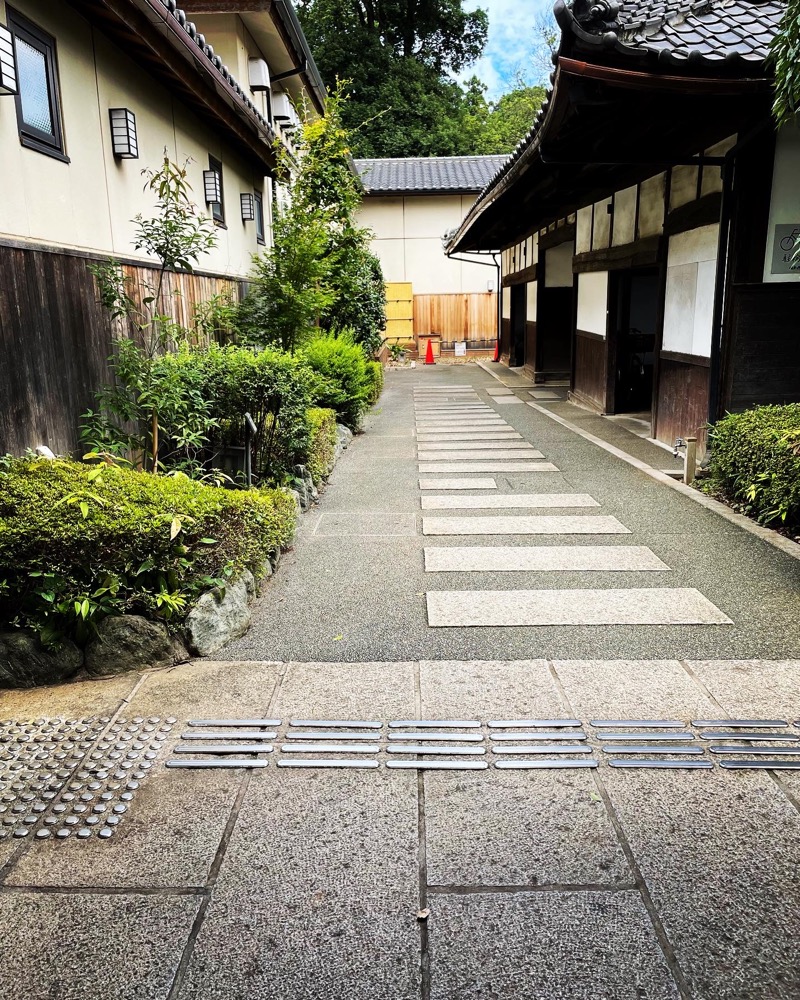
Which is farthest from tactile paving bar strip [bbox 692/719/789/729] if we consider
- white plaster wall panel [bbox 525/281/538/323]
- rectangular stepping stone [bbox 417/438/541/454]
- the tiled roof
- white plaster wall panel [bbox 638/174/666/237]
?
the tiled roof

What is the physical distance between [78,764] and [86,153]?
5.01 meters

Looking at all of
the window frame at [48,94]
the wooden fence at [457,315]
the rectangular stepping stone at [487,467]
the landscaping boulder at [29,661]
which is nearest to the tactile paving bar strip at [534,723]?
the landscaping boulder at [29,661]

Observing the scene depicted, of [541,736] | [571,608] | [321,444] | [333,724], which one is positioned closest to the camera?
[541,736]

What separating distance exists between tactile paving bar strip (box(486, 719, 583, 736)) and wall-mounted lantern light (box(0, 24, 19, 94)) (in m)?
4.57

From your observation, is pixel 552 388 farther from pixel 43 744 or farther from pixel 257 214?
pixel 43 744

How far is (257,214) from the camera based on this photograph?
13086 mm

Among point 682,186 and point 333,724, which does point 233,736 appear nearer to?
point 333,724

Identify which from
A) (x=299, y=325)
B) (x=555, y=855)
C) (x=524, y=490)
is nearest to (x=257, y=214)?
(x=299, y=325)

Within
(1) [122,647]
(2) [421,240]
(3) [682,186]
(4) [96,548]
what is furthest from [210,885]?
(2) [421,240]

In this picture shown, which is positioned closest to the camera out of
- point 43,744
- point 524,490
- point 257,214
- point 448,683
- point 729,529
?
point 43,744

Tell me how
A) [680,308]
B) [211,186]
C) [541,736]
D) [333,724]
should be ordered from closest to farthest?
[541,736]
[333,724]
[680,308]
[211,186]

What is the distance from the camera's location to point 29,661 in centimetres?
375

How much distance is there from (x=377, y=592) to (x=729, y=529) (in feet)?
10.1

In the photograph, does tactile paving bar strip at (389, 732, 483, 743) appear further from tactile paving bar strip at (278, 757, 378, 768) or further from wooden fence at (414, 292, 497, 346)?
wooden fence at (414, 292, 497, 346)
